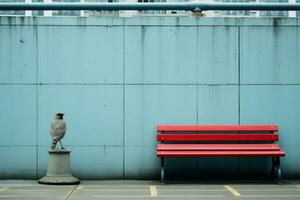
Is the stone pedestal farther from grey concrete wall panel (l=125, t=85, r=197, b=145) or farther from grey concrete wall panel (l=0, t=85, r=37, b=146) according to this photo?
grey concrete wall panel (l=125, t=85, r=197, b=145)

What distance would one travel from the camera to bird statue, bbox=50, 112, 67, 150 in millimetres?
11375

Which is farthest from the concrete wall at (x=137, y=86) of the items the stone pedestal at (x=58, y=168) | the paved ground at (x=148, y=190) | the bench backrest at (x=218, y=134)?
the stone pedestal at (x=58, y=168)

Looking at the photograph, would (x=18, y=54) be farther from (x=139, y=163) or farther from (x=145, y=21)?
(x=139, y=163)

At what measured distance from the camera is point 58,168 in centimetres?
1130

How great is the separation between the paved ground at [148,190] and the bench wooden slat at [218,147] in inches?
24.9

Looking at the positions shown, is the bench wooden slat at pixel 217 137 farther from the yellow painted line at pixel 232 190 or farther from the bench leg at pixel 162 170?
the yellow painted line at pixel 232 190

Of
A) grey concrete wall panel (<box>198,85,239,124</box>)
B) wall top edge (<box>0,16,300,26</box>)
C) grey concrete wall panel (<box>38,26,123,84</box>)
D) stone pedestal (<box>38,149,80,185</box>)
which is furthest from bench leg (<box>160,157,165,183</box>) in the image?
wall top edge (<box>0,16,300,26</box>)

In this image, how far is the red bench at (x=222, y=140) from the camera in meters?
11.7

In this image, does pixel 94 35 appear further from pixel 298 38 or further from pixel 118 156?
pixel 298 38

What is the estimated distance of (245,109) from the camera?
12320 mm

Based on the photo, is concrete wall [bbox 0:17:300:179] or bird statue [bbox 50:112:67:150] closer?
bird statue [bbox 50:112:67:150]

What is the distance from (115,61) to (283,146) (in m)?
3.70

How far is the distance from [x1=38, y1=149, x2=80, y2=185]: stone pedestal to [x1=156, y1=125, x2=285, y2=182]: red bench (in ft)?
5.57

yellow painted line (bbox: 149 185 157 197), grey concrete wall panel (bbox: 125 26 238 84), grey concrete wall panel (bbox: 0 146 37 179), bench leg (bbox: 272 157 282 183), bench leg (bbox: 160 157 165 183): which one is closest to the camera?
yellow painted line (bbox: 149 185 157 197)
